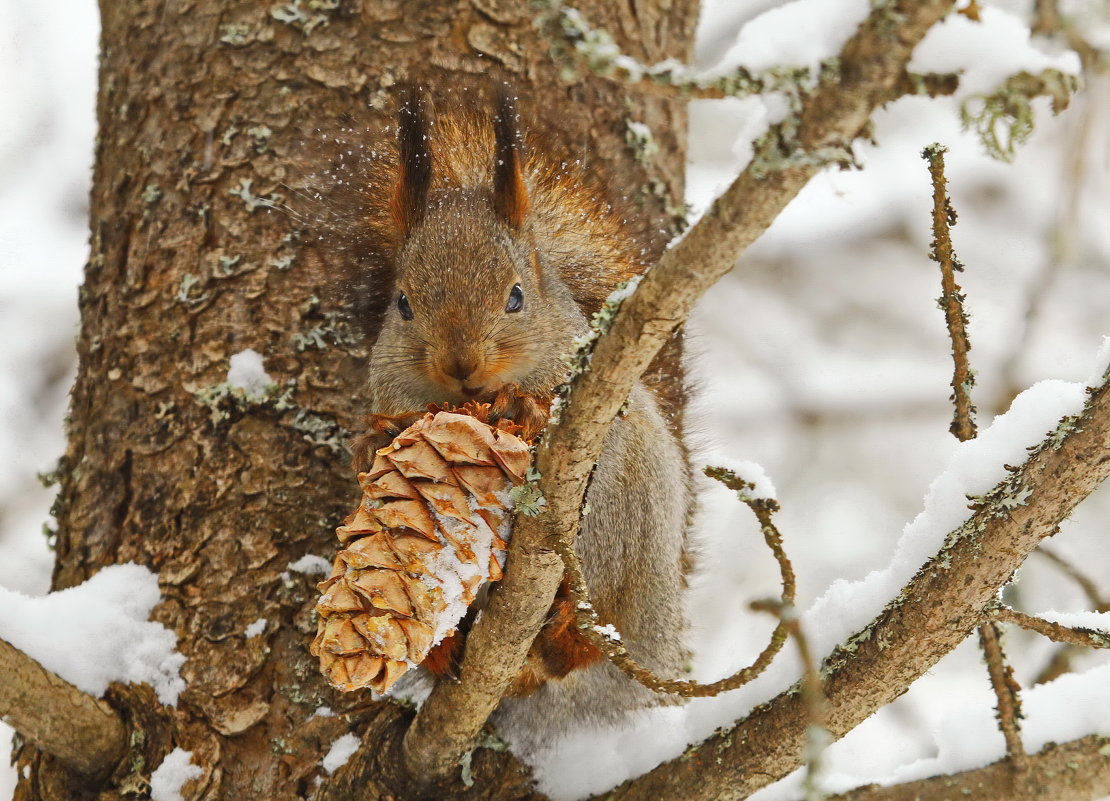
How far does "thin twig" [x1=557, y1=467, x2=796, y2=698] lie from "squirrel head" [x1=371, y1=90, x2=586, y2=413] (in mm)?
459

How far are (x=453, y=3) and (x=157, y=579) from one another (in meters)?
1.12

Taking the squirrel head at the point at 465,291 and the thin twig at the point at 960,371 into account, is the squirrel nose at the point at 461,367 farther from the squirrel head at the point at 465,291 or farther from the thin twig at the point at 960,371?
the thin twig at the point at 960,371

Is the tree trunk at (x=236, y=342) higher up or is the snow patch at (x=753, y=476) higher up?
the tree trunk at (x=236, y=342)

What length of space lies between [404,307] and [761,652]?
2.62 feet

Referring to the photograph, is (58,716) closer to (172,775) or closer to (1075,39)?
(172,775)

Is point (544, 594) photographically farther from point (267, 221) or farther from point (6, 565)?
point (6, 565)

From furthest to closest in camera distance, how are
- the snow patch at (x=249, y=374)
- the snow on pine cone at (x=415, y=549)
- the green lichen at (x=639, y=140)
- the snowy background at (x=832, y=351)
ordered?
the snowy background at (x=832, y=351)
the green lichen at (x=639, y=140)
the snow patch at (x=249, y=374)
the snow on pine cone at (x=415, y=549)

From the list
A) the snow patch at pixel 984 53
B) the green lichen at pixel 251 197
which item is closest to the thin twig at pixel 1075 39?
the snow patch at pixel 984 53

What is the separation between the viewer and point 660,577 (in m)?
1.69

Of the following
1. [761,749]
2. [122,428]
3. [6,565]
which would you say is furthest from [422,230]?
[6,565]

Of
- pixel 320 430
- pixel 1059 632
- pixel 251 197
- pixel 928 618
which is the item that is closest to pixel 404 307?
pixel 320 430

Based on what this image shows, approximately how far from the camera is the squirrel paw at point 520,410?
146cm

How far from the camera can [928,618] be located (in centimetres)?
115

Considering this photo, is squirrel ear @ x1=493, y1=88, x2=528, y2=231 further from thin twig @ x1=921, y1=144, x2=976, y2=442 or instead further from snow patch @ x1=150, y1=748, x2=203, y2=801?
snow patch @ x1=150, y1=748, x2=203, y2=801
